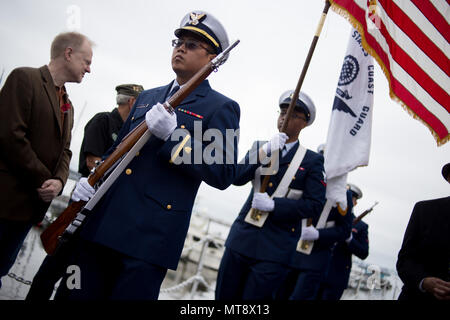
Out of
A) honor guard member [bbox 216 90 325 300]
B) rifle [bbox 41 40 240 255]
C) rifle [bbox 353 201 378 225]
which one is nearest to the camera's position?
rifle [bbox 41 40 240 255]

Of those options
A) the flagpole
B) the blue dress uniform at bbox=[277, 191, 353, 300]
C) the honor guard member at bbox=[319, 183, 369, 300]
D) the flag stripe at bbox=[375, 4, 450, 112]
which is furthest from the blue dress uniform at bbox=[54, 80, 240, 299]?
the honor guard member at bbox=[319, 183, 369, 300]

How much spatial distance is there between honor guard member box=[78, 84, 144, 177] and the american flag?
300cm

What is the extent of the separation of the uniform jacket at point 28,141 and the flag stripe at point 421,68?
3564 millimetres

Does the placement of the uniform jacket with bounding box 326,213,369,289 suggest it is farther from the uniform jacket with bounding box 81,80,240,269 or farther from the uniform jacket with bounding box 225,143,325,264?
the uniform jacket with bounding box 81,80,240,269

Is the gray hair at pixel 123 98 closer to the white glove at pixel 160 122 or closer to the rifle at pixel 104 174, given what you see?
the rifle at pixel 104 174

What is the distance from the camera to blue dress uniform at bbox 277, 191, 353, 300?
4980 mm

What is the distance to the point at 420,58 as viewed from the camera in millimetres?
3939

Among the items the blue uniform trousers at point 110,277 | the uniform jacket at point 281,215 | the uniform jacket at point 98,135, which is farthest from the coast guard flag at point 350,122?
the blue uniform trousers at point 110,277

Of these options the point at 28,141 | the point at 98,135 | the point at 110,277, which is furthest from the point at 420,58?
the point at 28,141

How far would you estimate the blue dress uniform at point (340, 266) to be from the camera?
6301 millimetres

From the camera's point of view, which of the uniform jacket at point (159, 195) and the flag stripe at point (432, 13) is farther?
the flag stripe at point (432, 13)

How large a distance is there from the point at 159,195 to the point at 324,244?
3839mm

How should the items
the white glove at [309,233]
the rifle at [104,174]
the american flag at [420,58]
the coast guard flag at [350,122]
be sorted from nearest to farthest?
the rifle at [104,174]
the american flag at [420,58]
the coast guard flag at [350,122]
the white glove at [309,233]

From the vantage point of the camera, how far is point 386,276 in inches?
379
